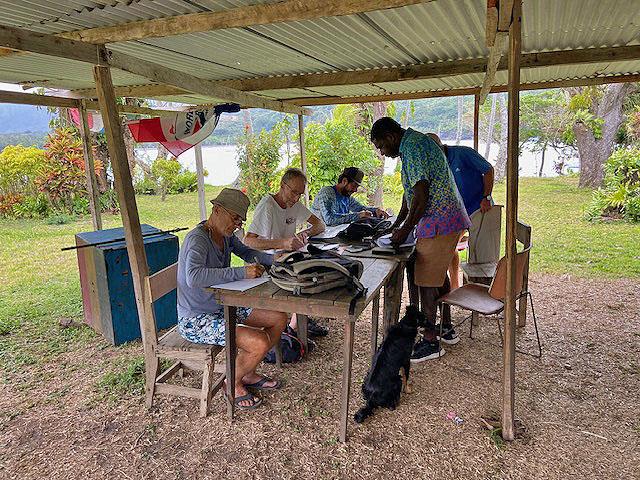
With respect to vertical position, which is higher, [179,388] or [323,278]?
[323,278]

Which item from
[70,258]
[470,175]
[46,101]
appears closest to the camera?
[470,175]

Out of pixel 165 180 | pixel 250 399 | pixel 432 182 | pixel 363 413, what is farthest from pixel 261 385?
pixel 165 180

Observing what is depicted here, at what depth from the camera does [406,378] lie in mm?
3258

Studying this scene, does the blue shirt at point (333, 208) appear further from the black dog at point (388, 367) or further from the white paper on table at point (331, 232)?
the black dog at point (388, 367)

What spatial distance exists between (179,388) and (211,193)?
44.8 ft

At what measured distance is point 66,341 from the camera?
441 cm

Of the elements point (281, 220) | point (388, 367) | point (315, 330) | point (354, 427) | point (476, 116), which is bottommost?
point (354, 427)

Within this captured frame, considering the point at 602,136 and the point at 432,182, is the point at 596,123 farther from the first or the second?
the point at 432,182

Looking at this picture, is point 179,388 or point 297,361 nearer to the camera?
point 179,388

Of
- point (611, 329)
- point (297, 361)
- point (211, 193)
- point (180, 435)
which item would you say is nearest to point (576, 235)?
point (611, 329)

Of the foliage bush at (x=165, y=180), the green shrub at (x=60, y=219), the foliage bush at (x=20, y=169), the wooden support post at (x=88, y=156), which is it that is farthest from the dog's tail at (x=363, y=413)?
the foliage bush at (x=165, y=180)

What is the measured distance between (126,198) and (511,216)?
2376mm

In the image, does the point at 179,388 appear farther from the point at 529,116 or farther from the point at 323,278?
the point at 529,116

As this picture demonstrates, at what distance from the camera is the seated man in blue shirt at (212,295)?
2.86 metres
